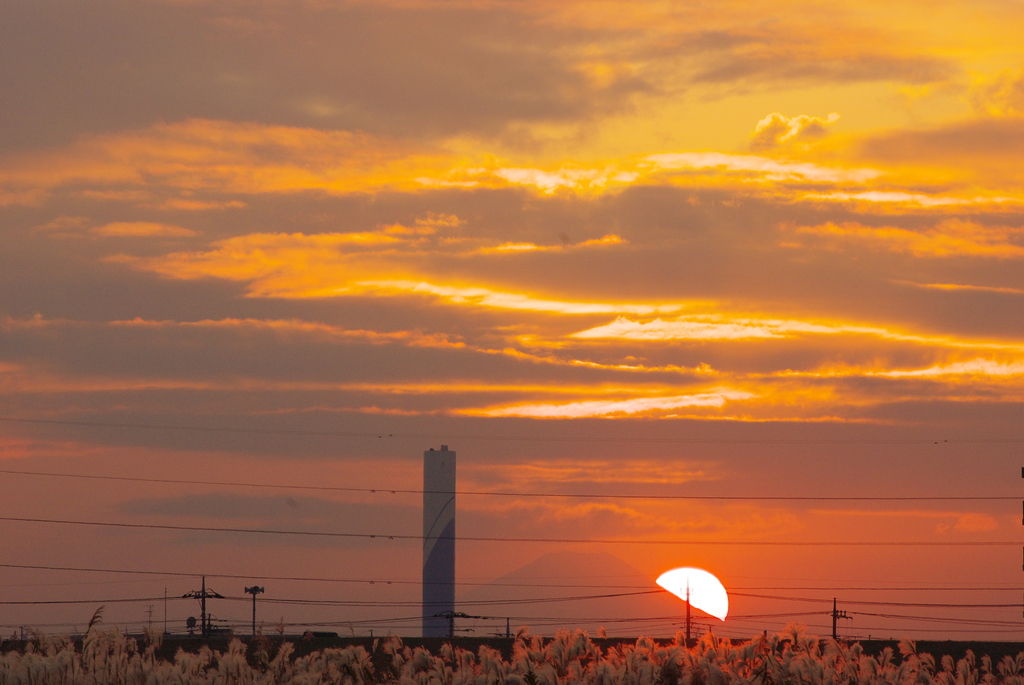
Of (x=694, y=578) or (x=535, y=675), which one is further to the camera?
(x=694, y=578)

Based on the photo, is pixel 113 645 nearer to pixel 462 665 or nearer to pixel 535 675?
pixel 462 665

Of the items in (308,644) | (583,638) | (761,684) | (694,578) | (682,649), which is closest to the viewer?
(761,684)

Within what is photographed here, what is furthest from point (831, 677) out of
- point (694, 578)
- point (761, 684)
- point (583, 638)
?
point (694, 578)

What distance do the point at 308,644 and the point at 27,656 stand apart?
60.7 ft

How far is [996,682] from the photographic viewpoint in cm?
3341

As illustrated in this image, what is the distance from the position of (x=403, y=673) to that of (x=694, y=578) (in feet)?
201

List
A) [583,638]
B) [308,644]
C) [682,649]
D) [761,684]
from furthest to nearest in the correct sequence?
[308,644] < [583,638] < [682,649] < [761,684]

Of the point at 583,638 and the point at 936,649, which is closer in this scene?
the point at 583,638

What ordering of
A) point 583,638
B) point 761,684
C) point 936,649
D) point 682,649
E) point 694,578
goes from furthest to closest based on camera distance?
1. point 694,578
2. point 936,649
3. point 583,638
4. point 682,649
5. point 761,684

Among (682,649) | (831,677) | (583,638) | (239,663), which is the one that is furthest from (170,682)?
(831,677)

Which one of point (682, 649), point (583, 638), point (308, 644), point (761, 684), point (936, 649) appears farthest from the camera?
point (936, 649)

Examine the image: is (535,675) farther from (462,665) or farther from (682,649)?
(682,649)

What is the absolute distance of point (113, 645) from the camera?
104 ft

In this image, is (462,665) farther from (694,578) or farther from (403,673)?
(694,578)
